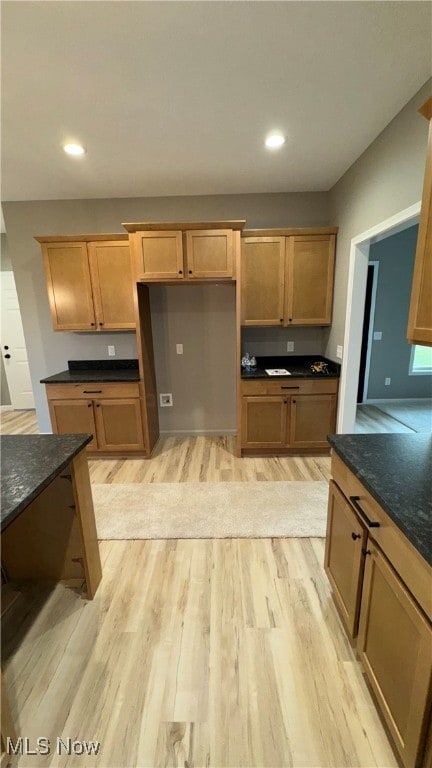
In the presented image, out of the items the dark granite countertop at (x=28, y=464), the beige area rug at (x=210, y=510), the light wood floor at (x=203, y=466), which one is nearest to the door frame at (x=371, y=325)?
the light wood floor at (x=203, y=466)

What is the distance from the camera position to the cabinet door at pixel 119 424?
311 cm

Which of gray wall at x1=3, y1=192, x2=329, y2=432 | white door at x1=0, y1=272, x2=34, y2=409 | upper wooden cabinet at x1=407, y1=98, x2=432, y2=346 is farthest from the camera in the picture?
white door at x1=0, y1=272, x2=34, y2=409

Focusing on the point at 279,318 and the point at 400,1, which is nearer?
the point at 400,1

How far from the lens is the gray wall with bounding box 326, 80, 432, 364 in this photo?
178 cm

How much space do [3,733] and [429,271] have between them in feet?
7.50

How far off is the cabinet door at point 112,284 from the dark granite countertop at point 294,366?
1.40 metres

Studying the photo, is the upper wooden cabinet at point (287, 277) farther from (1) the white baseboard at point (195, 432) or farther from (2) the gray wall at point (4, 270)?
(2) the gray wall at point (4, 270)

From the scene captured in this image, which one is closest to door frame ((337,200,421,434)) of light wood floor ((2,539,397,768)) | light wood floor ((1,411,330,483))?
light wood floor ((1,411,330,483))

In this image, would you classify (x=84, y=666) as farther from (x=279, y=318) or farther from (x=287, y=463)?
(x=279, y=318)

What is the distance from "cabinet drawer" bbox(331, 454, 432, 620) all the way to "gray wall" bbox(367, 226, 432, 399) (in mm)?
4093

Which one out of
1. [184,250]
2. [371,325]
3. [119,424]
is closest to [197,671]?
[119,424]

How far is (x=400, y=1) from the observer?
126 cm

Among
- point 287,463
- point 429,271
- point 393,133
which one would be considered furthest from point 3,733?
point 393,133

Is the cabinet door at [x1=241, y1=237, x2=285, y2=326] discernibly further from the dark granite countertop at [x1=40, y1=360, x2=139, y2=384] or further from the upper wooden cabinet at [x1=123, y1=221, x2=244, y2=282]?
the dark granite countertop at [x1=40, y1=360, x2=139, y2=384]
